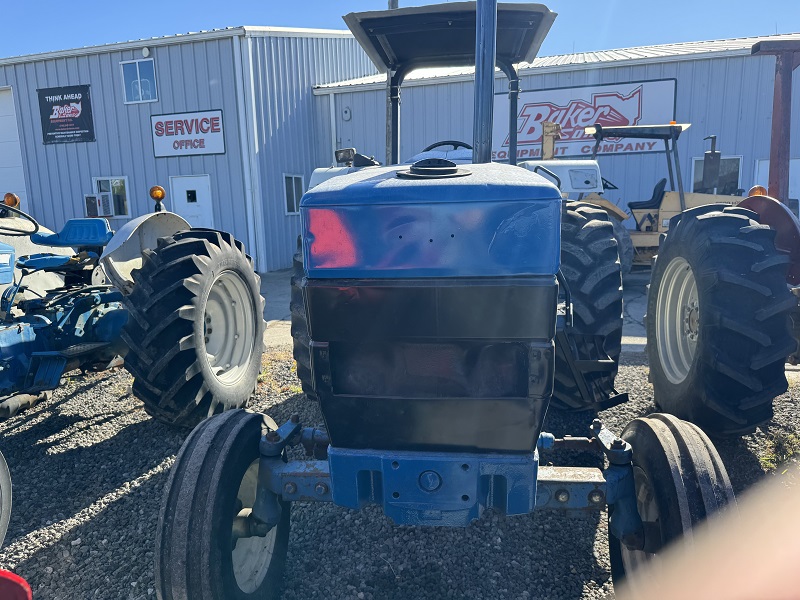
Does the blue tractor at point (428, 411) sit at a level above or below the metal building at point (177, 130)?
below

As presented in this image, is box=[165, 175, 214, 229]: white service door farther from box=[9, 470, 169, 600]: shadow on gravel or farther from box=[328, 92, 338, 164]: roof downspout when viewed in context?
box=[9, 470, 169, 600]: shadow on gravel

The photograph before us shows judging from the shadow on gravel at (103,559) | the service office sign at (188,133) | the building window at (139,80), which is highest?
the building window at (139,80)

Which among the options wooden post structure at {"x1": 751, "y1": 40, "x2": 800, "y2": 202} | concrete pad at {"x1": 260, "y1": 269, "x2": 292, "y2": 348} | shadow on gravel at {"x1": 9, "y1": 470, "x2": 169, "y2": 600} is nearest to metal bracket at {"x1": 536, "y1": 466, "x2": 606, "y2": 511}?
shadow on gravel at {"x1": 9, "y1": 470, "x2": 169, "y2": 600}

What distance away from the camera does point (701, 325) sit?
2.68 metres

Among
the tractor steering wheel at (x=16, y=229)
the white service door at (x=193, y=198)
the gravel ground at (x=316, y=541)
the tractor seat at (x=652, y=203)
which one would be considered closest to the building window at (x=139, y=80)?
the white service door at (x=193, y=198)

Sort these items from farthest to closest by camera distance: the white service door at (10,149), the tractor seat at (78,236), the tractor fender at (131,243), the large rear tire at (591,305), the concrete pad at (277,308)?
the white service door at (10,149)
the concrete pad at (277,308)
the tractor seat at (78,236)
the tractor fender at (131,243)
the large rear tire at (591,305)

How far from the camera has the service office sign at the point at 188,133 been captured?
38.0ft

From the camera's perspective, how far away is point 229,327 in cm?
385

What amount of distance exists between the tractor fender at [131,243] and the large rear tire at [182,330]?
15.8 inches

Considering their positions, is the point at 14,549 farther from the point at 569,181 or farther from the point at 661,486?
the point at 569,181

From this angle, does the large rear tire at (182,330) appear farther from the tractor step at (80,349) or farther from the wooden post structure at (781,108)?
the wooden post structure at (781,108)

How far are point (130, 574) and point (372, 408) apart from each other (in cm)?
132

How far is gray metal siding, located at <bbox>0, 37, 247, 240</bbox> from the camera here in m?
11.5

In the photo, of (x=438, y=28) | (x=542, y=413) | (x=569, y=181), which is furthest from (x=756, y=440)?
(x=569, y=181)
